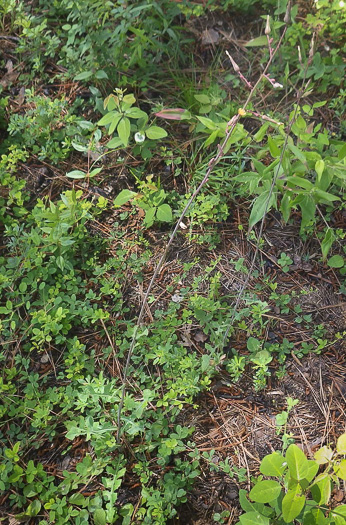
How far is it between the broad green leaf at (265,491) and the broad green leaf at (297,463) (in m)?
0.08

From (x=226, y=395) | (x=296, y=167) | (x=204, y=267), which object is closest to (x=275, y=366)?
(x=226, y=395)

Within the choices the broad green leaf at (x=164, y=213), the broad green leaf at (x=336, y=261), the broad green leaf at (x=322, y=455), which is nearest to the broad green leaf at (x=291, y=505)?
the broad green leaf at (x=322, y=455)

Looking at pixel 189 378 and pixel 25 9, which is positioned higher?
pixel 25 9

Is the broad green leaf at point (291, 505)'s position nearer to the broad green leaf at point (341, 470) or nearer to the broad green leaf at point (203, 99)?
the broad green leaf at point (341, 470)

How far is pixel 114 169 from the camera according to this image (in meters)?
2.60

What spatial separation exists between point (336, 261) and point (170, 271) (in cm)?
83

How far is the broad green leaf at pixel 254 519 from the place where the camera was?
1.53 meters

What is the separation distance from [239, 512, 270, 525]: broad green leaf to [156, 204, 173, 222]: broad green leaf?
52.4 inches

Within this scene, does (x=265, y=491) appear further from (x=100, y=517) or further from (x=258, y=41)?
(x=258, y=41)

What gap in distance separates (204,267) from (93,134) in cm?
103

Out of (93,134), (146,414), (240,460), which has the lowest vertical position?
(240,460)

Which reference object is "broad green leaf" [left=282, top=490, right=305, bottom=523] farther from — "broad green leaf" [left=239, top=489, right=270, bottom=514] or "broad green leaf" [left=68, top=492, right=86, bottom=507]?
"broad green leaf" [left=68, top=492, right=86, bottom=507]

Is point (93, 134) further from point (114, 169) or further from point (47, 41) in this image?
point (47, 41)

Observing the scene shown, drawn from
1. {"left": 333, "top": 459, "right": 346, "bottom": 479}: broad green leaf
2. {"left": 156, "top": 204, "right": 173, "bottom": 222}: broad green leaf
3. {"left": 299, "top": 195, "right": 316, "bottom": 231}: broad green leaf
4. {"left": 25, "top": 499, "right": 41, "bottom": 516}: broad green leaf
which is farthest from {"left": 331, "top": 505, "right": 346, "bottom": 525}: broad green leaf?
{"left": 156, "top": 204, "right": 173, "bottom": 222}: broad green leaf
